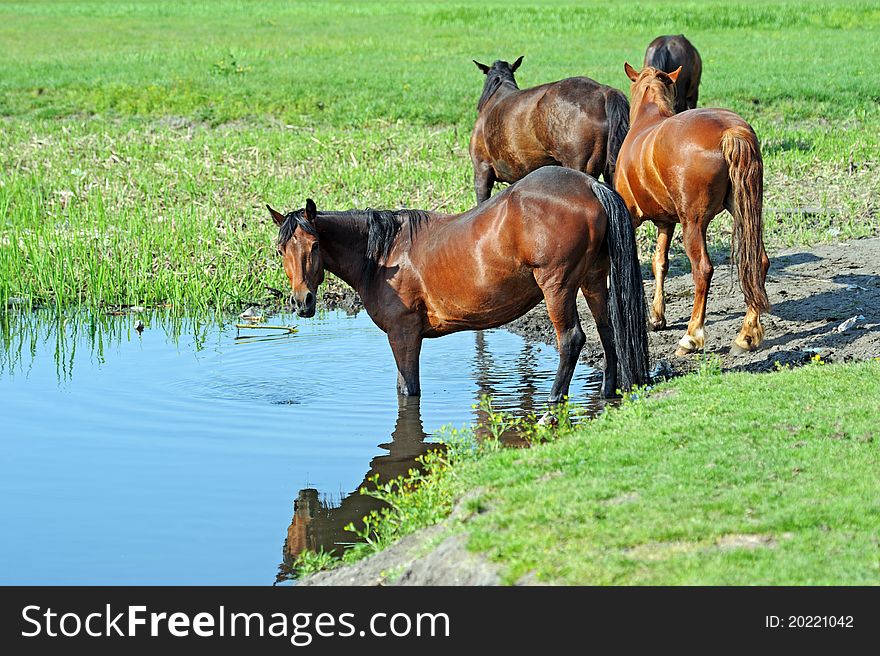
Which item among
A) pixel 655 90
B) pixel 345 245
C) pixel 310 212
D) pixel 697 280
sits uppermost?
pixel 655 90

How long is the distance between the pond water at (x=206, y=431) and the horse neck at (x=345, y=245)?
3.23ft

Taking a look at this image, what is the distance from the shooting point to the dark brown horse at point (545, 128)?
11373 millimetres

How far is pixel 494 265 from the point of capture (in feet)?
25.9

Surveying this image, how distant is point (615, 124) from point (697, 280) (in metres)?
2.53

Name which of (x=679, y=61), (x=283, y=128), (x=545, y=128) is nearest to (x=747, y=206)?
(x=545, y=128)

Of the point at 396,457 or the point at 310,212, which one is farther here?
the point at 310,212

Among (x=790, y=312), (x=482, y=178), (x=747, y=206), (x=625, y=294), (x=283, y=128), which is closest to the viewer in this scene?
(x=625, y=294)

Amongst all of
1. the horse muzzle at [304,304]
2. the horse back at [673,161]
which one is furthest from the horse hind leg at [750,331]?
the horse muzzle at [304,304]

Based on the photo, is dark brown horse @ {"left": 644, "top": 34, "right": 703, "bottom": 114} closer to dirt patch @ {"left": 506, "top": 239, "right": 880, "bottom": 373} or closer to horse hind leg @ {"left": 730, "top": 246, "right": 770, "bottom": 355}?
Result: dirt patch @ {"left": 506, "top": 239, "right": 880, "bottom": 373}

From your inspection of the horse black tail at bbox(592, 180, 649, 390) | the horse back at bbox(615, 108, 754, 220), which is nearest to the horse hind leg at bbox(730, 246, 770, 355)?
the horse back at bbox(615, 108, 754, 220)

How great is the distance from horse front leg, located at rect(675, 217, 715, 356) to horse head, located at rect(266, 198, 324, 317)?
298cm

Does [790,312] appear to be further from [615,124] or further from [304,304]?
[304,304]

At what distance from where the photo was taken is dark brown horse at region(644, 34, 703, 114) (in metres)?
16.0
